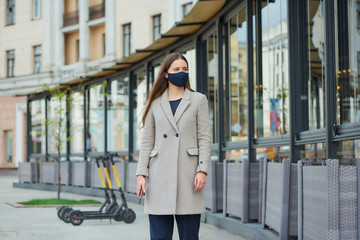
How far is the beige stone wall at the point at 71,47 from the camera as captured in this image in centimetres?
4466

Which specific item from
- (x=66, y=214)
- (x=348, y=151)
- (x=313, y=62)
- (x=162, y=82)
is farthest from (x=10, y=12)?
(x=162, y=82)

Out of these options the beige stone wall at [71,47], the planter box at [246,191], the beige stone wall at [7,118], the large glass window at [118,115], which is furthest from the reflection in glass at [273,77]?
the beige stone wall at [7,118]

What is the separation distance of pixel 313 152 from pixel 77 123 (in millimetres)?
14703

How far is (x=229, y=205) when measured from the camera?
10320 millimetres

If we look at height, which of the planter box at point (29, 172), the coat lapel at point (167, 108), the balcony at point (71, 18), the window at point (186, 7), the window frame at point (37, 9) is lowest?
the planter box at point (29, 172)

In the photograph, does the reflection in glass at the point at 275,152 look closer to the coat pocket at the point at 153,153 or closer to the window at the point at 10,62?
the coat pocket at the point at 153,153

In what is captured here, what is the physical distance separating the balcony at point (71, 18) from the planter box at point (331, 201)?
38781 mm

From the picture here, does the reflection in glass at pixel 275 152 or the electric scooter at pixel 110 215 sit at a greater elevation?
the reflection in glass at pixel 275 152

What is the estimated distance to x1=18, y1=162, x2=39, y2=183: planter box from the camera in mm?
24672

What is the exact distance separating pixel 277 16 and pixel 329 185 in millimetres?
4458

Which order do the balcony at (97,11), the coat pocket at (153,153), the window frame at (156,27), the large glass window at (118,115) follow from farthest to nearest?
the balcony at (97,11)
the window frame at (156,27)
the large glass window at (118,115)
the coat pocket at (153,153)

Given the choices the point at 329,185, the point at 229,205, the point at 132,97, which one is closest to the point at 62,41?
the point at 132,97

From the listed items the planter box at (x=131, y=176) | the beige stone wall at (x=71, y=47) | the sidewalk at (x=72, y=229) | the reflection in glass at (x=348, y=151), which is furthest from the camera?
the beige stone wall at (x=71, y=47)

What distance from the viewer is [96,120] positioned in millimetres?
21875
